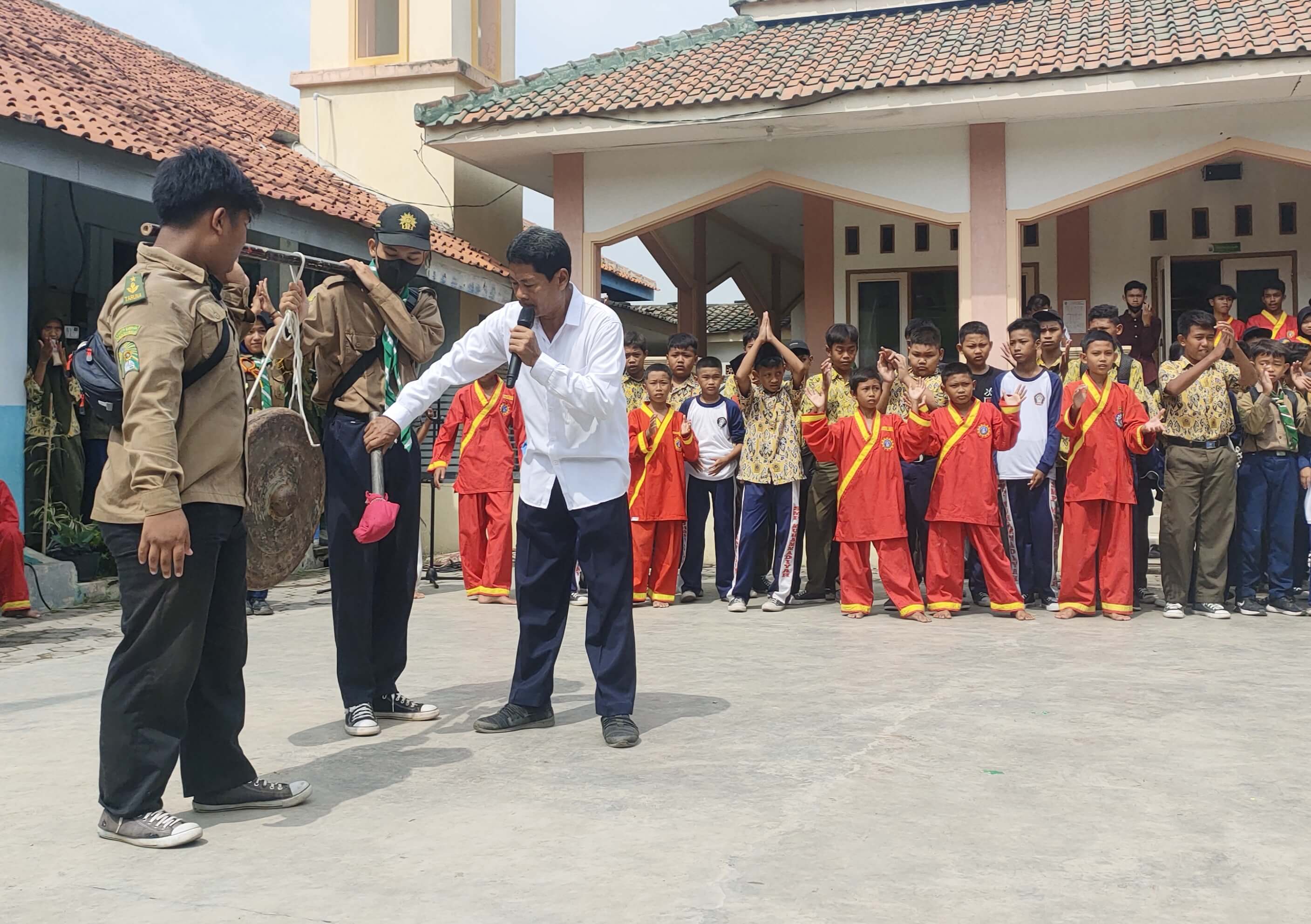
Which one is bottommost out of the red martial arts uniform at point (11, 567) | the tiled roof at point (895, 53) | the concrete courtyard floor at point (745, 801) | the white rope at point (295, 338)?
the concrete courtyard floor at point (745, 801)

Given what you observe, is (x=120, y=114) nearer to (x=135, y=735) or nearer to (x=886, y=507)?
(x=886, y=507)

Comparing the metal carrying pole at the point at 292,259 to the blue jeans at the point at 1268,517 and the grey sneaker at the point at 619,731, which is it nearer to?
the grey sneaker at the point at 619,731

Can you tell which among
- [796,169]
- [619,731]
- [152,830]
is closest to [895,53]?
[796,169]

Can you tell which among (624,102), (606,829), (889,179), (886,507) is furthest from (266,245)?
(606,829)

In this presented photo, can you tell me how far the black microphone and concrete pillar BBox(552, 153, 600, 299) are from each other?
24.5 ft

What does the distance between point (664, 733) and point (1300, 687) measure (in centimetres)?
284

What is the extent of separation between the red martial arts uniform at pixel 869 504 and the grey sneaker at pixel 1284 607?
7.22 feet

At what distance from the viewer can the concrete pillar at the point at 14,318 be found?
8453 millimetres

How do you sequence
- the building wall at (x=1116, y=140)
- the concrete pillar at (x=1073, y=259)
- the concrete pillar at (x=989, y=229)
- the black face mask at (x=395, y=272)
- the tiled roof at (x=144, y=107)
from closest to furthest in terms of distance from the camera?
the black face mask at (x=395, y=272) < the tiled roof at (x=144, y=107) < the building wall at (x=1116, y=140) < the concrete pillar at (x=989, y=229) < the concrete pillar at (x=1073, y=259)

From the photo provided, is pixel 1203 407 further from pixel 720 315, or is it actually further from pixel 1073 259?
pixel 720 315

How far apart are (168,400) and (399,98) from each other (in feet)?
39.8

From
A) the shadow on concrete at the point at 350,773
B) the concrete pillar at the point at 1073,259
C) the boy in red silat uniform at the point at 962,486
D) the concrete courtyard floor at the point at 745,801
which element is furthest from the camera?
the concrete pillar at the point at 1073,259

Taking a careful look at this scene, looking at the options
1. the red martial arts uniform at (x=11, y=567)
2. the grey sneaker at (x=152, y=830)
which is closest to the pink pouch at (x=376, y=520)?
Answer: the grey sneaker at (x=152, y=830)

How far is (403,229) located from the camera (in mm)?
4727
